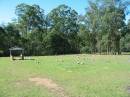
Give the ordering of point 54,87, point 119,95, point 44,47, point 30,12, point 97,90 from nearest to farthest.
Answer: point 119,95
point 97,90
point 54,87
point 44,47
point 30,12

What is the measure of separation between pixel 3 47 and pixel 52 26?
719 inches

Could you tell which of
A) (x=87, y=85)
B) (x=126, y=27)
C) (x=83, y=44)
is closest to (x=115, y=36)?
(x=126, y=27)

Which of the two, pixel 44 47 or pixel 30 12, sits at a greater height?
pixel 30 12

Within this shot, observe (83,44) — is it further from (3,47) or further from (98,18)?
(3,47)

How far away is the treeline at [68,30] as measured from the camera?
231 ft

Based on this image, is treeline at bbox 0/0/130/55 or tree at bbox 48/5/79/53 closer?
treeline at bbox 0/0/130/55

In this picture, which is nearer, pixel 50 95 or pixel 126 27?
pixel 50 95

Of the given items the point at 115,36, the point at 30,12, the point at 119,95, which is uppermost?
the point at 30,12

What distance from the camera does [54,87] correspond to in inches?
574

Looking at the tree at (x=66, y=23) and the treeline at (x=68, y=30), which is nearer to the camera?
the treeline at (x=68, y=30)

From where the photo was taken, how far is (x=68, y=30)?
85625mm

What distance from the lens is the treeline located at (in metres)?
70.4

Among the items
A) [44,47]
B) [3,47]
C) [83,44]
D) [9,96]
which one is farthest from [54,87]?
[83,44]

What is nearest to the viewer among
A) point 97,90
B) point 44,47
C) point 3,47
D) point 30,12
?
point 97,90
